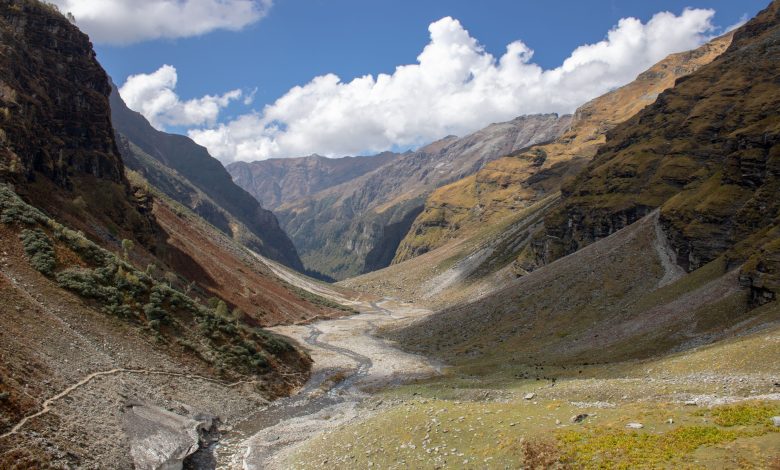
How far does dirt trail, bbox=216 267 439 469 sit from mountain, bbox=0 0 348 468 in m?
2.44

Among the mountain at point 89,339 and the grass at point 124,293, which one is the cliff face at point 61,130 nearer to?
the mountain at point 89,339

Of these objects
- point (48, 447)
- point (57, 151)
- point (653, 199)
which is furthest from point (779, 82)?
point (57, 151)

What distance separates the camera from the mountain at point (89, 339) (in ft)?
91.4

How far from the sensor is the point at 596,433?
19500 millimetres

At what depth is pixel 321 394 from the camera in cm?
5378

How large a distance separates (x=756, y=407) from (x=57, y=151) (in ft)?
368

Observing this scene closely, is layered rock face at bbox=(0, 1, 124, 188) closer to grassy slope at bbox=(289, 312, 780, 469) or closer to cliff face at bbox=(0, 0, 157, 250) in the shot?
cliff face at bbox=(0, 0, 157, 250)

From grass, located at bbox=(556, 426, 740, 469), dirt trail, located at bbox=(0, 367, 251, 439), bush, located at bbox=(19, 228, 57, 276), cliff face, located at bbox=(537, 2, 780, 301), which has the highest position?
cliff face, located at bbox=(537, 2, 780, 301)

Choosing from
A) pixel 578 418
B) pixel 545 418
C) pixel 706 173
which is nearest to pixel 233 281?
pixel 706 173

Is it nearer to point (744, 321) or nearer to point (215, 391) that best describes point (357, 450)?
point (215, 391)

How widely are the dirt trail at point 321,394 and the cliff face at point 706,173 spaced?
43.0 metres

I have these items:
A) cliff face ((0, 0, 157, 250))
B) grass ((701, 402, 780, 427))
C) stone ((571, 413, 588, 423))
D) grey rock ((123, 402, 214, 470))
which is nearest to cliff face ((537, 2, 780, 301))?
grass ((701, 402, 780, 427))

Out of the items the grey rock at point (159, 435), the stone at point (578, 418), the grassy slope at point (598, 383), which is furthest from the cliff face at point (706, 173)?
the grey rock at point (159, 435)

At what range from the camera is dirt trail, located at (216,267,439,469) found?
3442 cm
